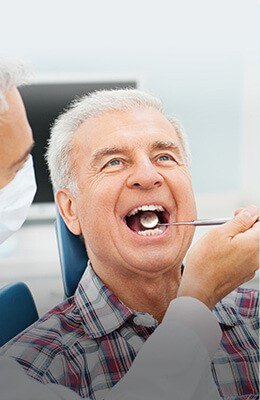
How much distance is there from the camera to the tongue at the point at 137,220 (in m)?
0.70

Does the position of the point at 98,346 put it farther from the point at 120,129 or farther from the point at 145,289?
the point at 120,129

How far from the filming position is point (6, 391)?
2.06ft

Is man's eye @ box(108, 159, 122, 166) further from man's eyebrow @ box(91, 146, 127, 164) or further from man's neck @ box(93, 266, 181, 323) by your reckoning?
man's neck @ box(93, 266, 181, 323)

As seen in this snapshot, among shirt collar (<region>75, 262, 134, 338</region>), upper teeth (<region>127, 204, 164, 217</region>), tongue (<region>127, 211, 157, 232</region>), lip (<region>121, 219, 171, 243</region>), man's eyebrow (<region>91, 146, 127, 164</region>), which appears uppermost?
man's eyebrow (<region>91, 146, 127, 164</region>)

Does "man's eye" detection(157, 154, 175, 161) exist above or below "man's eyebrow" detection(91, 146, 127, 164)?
below

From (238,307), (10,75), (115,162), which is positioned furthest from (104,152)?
(238,307)

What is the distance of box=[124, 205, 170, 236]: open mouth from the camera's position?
70 centimetres

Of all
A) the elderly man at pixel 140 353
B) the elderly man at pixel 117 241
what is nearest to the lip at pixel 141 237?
the elderly man at pixel 117 241

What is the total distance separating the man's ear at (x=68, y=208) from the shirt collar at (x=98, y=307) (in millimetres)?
56

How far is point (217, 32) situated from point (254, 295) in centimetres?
34

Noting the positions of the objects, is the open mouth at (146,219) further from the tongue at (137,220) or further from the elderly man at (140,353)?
the elderly man at (140,353)

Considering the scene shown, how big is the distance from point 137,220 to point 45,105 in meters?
0.18

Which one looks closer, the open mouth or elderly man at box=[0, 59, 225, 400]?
elderly man at box=[0, 59, 225, 400]

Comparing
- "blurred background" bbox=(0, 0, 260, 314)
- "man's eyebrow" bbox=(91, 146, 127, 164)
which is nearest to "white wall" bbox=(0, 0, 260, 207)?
"blurred background" bbox=(0, 0, 260, 314)
